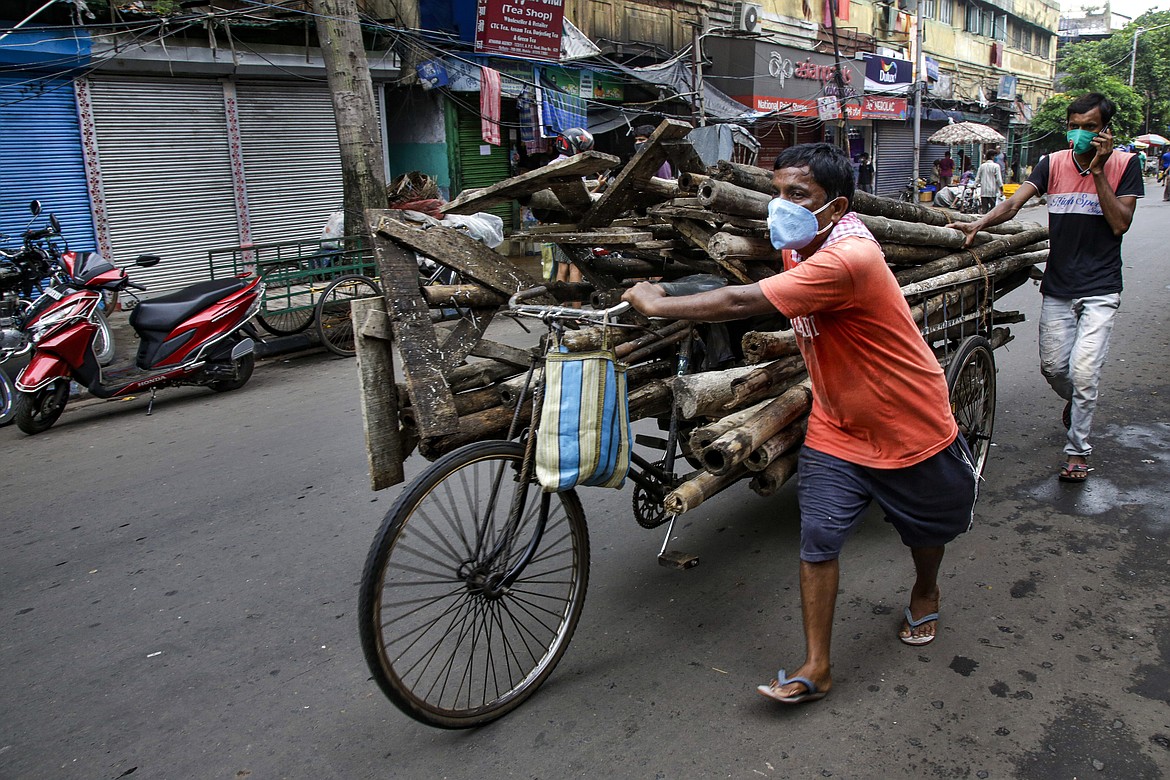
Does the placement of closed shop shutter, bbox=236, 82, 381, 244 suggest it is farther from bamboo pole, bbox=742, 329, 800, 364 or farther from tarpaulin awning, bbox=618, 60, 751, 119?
bamboo pole, bbox=742, 329, 800, 364

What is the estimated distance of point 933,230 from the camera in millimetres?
4281

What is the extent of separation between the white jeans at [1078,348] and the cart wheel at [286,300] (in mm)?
6914

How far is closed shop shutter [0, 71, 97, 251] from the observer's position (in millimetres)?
9758

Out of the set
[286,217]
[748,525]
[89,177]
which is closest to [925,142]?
[286,217]

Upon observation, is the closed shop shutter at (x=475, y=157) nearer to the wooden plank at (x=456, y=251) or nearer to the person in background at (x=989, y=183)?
the wooden plank at (x=456, y=251)

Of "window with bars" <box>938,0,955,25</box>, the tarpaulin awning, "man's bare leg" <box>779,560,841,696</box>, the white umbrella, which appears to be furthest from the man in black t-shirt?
"window with bars" <box>938,0,955,25</box>

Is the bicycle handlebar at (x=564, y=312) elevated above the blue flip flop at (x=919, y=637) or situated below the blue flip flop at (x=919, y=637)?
above

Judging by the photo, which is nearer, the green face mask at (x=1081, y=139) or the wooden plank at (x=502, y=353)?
the wooden plank at (x=502, y=353)

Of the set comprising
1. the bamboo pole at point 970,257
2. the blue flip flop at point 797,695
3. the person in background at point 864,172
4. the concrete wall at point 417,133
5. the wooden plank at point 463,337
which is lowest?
the blue flip flop at point 797,695

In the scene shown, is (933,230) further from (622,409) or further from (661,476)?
(622,409)

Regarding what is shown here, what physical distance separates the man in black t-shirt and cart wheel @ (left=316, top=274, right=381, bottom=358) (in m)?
6.25

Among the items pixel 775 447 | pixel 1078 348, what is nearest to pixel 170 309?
→ pixel 775 447

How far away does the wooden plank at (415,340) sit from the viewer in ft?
9.16

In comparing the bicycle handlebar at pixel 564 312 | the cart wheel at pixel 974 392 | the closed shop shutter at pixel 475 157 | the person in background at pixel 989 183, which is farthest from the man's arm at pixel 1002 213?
the person in background at pixel 989 183
